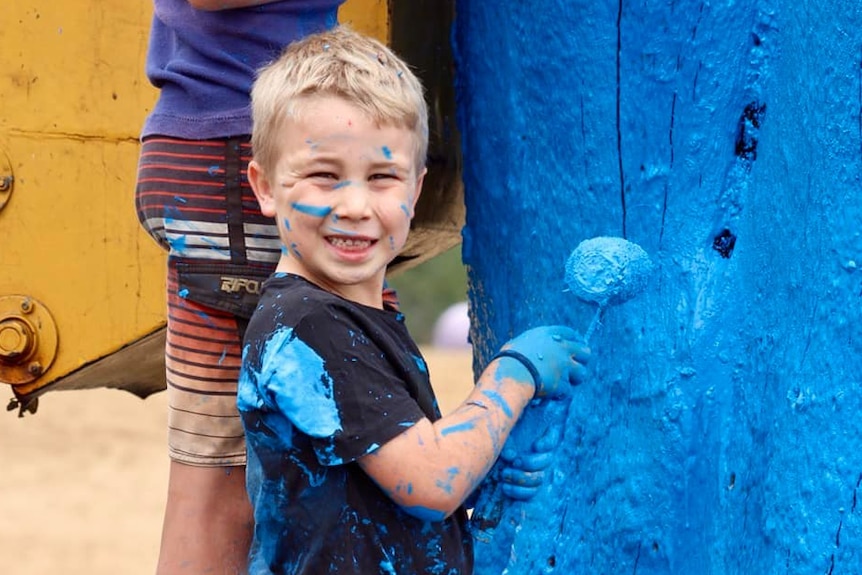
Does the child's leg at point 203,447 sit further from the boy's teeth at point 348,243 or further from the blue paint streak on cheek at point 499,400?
the blue paint streak on cheek at point 499,400

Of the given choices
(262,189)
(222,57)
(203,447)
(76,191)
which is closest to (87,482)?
(76,191)

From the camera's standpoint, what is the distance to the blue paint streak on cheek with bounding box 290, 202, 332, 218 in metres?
1.75

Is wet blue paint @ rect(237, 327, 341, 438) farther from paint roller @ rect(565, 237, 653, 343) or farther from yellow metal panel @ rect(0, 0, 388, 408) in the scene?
yellow metal panel @ rect(0, 0, 388, 408)

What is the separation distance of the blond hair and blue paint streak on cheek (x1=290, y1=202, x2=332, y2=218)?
83mm

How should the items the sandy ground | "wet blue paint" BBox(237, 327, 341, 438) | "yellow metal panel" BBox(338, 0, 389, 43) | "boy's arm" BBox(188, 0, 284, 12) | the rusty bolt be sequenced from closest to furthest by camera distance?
"wet blue paint" BBox(237, 327, 341, 438) → "boy's arm" BBox(188, 0, 284, 12) → "yellow metal panel" BBox(338, 0, 389, 43) → the rusty bolt → the sandy ground

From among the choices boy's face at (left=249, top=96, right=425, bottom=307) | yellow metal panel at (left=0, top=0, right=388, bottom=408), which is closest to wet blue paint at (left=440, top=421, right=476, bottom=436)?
boy's face at (left=249, top=96, right=425, bottom=307)

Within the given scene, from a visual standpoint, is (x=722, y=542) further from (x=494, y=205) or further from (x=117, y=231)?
(x=117, y=231)

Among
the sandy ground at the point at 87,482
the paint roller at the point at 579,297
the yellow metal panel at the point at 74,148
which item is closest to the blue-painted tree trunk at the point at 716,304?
the paint roller at the point at 579,297

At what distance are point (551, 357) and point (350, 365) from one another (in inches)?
10.6

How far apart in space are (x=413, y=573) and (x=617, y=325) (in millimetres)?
426

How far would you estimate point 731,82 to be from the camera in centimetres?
185

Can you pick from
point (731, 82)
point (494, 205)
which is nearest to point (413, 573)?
point (494, 205)

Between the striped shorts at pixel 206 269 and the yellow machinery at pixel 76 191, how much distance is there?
0.43m

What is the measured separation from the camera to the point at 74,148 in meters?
2.53
